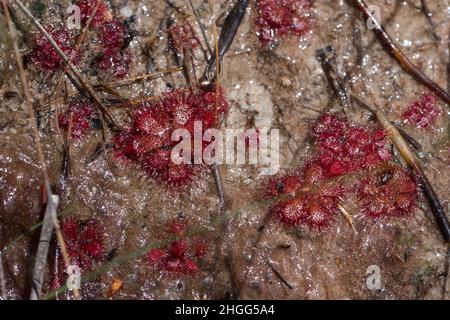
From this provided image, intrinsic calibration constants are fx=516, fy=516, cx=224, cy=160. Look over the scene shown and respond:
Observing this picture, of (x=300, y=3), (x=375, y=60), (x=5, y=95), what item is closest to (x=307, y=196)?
(x=375, y=60)

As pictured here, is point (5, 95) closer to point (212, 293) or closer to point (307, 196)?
point (212, 293)

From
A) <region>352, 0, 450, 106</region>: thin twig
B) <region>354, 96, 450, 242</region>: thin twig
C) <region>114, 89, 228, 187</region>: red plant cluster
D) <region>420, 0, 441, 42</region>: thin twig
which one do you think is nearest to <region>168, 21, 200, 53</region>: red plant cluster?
<region>114, 89, 228, 187</region>: red plant cluster

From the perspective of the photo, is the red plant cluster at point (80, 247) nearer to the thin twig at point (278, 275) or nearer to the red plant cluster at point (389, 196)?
the thin twig at point (278, 275)

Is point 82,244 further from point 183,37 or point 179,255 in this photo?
point 183,37

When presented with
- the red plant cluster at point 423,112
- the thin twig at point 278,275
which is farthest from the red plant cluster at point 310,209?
the red plant cluster at point 423,112

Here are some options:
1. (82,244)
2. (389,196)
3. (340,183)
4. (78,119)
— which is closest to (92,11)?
(78,119)
